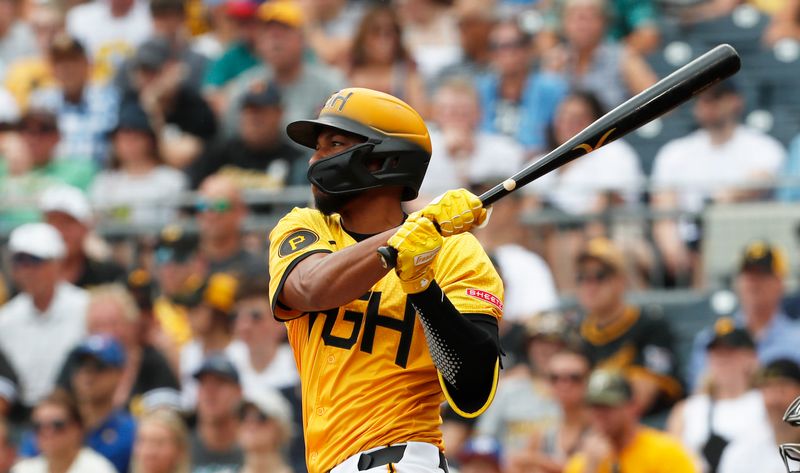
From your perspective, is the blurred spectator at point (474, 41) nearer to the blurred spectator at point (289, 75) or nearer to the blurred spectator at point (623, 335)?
the blurred spectator at point (289, 75)

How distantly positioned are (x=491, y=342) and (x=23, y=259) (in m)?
6.14

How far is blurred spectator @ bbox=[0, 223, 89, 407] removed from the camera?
9781 millimetres

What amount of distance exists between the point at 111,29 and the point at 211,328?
4501mm

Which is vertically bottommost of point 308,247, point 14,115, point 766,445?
point 766,445

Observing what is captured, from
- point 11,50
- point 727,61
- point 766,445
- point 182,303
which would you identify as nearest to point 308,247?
point 727,61

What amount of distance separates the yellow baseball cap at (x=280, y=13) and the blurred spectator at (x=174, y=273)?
6.05 feet

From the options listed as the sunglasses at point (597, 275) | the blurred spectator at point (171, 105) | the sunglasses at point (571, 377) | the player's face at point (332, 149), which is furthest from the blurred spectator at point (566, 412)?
the blurred spectator at point (171, 105)

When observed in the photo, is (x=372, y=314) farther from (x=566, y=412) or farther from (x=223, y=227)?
(x=223, y=227)

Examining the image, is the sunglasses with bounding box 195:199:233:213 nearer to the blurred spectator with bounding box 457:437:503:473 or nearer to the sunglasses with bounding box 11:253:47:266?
the sunglasses with bounding box 11:253:47:266

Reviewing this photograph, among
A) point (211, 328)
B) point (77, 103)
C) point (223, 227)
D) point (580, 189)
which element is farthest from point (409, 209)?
point (77, 103)

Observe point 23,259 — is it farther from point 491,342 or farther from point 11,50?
point 491,342

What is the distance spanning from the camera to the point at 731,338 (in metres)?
7.89

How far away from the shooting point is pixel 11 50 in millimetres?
13391

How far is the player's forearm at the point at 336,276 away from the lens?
4320mm
